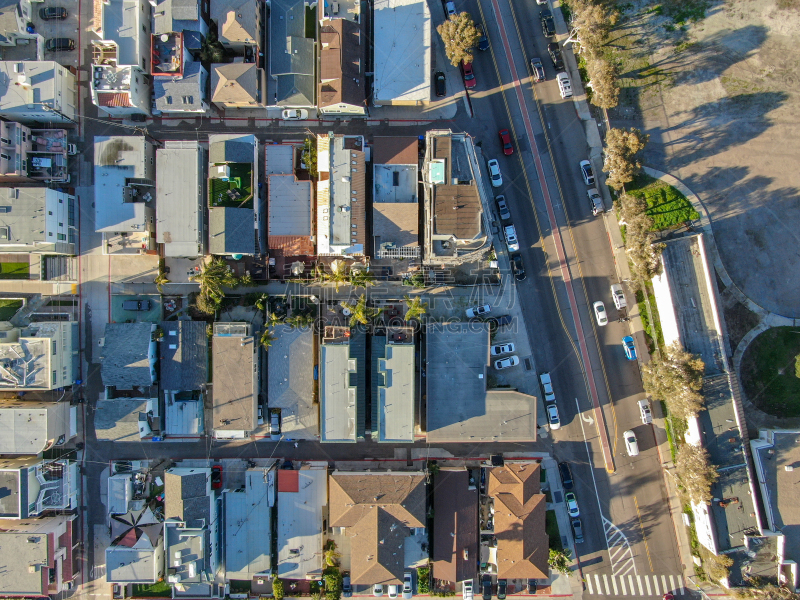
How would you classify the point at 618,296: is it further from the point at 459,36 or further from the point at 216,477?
the point at 216,477

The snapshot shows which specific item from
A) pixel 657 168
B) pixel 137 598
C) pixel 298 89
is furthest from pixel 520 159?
pixel 137 598

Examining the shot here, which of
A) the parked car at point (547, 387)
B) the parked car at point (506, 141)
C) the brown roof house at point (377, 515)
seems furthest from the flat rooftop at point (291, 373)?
the parked car at point (506, 141)

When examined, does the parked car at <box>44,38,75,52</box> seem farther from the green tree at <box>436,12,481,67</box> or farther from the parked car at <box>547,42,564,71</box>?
the parked car at <box>547,42,564,71</box>

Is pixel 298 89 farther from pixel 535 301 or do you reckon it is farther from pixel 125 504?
pixel 125 504

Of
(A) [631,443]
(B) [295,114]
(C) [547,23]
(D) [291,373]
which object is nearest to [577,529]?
(A) [631,443]

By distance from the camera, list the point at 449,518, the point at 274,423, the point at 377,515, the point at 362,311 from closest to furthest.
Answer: the point at 377,515, the point at 362,311, the point at 449,518, the point at 274,423

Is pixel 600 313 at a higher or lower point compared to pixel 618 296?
lower
